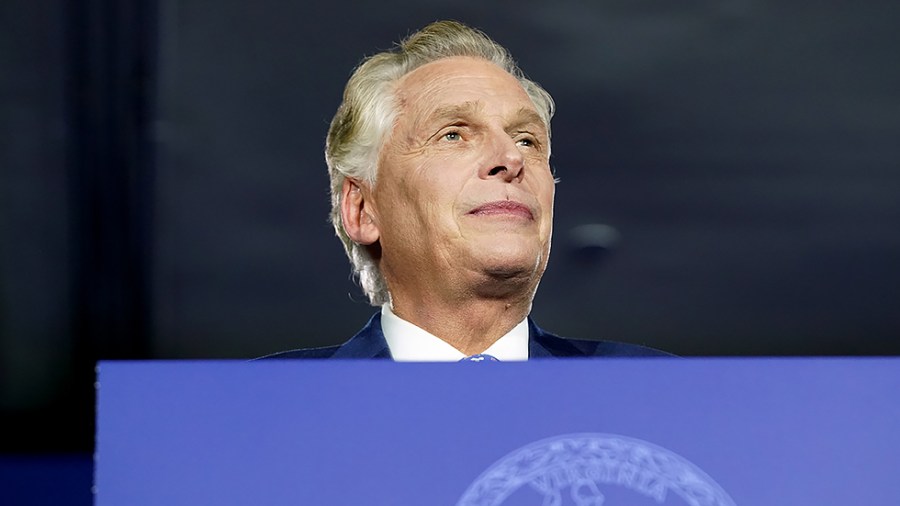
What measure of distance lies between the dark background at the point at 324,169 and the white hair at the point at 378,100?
Result: 938 mm

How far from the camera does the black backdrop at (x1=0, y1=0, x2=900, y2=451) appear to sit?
2.59 metres

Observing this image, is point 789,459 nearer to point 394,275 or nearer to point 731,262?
point 394,275

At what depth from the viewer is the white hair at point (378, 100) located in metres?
1.67

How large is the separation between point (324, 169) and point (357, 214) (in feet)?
3.29

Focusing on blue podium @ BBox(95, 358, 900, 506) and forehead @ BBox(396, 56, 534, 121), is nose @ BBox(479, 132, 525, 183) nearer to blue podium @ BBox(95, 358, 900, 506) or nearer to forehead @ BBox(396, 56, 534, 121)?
forehead @ BBox(396, 56, 534, 121)

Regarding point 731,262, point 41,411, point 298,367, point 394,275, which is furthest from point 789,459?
point 41,411

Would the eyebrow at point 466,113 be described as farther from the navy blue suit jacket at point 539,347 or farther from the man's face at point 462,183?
the navy blue suit jacket at point 539,347

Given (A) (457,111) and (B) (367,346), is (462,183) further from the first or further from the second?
(B) (367,346)

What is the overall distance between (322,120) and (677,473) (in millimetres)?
1966

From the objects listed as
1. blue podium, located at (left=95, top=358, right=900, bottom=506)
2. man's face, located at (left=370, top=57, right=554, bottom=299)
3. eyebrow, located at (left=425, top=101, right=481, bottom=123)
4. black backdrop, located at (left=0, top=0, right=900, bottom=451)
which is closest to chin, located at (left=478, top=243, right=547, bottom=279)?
man's face, located at (left=370, top=57, right=554, bottom=299)

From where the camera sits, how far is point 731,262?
2633 millimetres

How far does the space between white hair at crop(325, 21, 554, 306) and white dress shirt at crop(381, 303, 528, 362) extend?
8 centimetres

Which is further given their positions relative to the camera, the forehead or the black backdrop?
the black backdrop

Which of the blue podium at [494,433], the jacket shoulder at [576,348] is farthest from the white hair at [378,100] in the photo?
the blue podium at [494,433]
